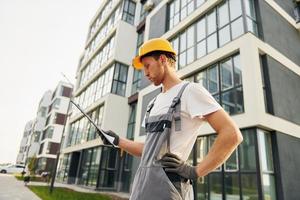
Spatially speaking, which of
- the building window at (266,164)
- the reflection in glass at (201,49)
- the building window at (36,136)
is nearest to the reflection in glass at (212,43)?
the reflection in glass at (201,49)

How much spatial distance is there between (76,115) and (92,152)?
23.3 ft

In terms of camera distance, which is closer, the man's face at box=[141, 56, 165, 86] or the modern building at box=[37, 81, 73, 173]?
the man's face at box=[141, 56, 165, 86]

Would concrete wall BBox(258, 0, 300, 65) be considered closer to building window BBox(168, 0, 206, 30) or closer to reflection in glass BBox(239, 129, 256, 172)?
building window BBox(168, 0, 206, 30)

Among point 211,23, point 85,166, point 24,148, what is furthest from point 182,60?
point 24,148

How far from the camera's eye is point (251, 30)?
9.60m

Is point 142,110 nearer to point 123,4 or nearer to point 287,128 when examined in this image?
Result: point 287,128

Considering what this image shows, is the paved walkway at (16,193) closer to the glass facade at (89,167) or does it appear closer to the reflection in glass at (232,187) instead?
the glass facade at (89,167)

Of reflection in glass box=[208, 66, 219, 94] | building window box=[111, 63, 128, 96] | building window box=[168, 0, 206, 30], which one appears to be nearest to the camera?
reflection in glass box=[208, 66, 219, 94]

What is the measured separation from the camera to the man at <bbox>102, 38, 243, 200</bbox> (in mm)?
1351

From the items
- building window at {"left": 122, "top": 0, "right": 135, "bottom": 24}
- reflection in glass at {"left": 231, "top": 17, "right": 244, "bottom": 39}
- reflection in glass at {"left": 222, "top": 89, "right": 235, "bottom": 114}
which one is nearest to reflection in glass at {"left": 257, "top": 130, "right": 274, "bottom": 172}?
reflection in glass at {"left": 222, "top": 89, "right": 235, "bottom": 114}

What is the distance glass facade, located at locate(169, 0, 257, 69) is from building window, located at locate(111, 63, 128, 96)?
661 cm

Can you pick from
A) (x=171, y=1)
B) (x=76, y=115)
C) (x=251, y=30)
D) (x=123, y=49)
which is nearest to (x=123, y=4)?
(x=123, y=49)

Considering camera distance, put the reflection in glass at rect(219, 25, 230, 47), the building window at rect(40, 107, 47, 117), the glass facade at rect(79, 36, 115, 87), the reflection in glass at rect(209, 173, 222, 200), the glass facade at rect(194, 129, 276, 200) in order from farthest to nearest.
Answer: the building window at rect(40, 107, 47, 117)
the glass facade at rect(79, 36, 115, 87)
the reflection in glass at rect(219, 25, 230, 47)
the reflection in glass at rect(209, 173, 222, 200)
the glass facade at rect(194, 129, 276, 200)

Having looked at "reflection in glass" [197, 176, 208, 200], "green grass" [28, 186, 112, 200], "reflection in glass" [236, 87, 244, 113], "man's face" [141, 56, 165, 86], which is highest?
"reflection in glass" [236, 87, 244, 113]
